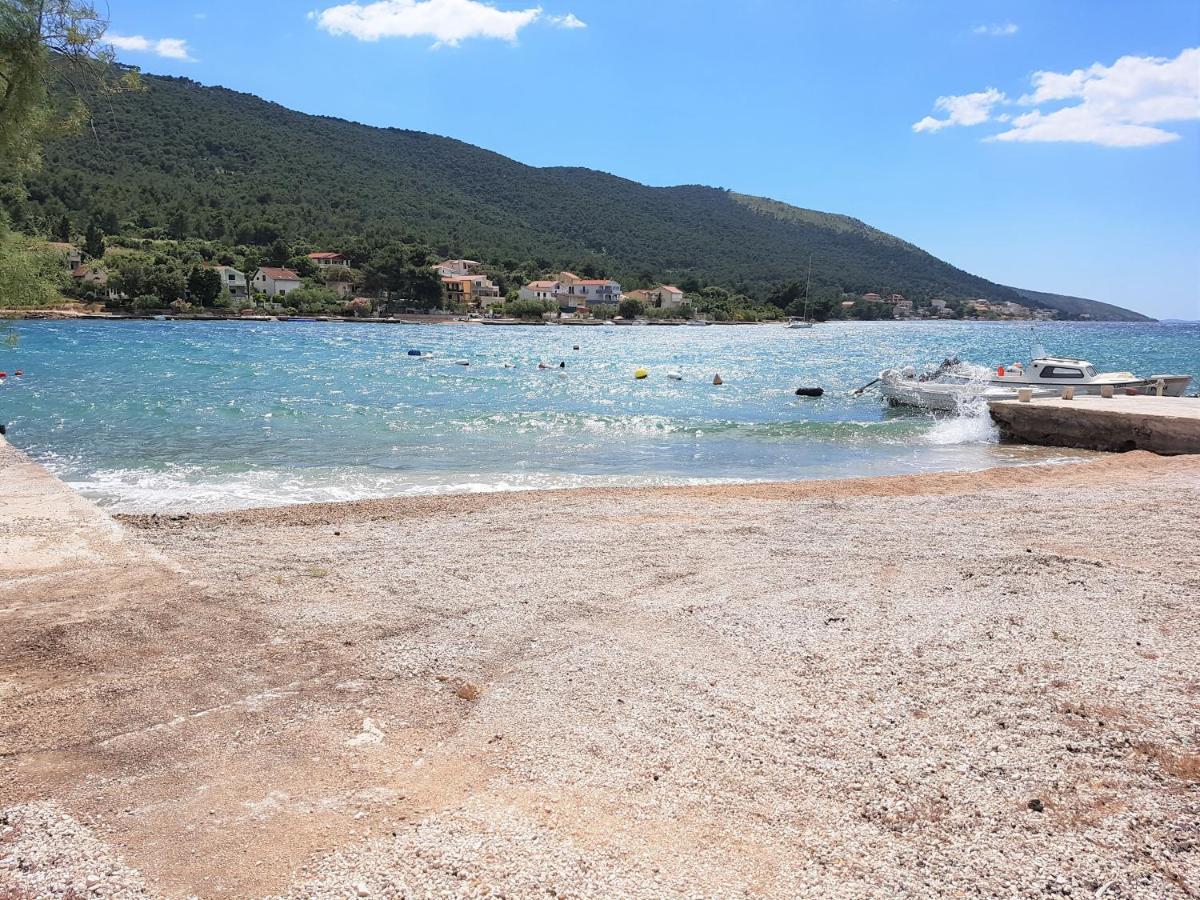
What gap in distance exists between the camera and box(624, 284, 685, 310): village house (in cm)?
15050

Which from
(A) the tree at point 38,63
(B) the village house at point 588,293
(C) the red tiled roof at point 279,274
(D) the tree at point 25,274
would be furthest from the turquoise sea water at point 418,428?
(B) the village house at point 588,293

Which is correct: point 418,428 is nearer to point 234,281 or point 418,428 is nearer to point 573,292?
point 234,281

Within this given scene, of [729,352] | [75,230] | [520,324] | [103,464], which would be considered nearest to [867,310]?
[520,324]

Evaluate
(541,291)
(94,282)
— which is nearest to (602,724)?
(94,282)

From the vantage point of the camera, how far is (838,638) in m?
6.11

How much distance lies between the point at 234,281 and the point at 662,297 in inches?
2896

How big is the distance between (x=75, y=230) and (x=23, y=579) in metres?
115

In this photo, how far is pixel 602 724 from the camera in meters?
4.71

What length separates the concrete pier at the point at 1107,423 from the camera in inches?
709

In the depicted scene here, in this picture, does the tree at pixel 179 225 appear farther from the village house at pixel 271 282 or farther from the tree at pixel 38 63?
the tree at pixel 38 63

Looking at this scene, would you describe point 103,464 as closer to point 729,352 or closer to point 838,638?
point 838,638

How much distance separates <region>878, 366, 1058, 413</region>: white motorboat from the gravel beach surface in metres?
17.9

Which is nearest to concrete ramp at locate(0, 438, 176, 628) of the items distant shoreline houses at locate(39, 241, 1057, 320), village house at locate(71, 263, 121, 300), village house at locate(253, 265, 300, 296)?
distant shoreline houses at locate(39, 241, 1057, 320)

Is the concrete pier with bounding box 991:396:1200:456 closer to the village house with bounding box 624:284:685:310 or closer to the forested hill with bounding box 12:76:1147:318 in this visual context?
the forested hill with bounding box 12:76:1147:318
